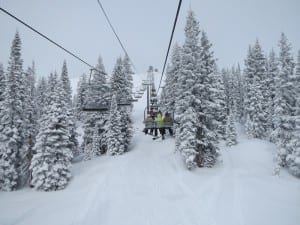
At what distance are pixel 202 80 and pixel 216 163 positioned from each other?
933 centimetres

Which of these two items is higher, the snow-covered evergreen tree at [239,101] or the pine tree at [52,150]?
the snow-covered evergreen tree at [239,101]

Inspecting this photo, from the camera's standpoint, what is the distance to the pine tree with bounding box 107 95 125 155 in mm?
38781

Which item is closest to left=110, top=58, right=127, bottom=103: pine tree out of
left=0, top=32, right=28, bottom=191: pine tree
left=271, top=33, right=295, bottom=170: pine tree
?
left=0, top=32, right=28, bottom=191: pine tree

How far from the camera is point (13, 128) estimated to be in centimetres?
2906

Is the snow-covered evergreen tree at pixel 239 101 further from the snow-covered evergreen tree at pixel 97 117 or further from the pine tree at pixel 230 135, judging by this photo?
the snow-covered evergreen tree at pixel 97 117

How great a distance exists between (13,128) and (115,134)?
14.5 meters

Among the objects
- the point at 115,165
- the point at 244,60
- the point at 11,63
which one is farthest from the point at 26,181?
the point at 244,60

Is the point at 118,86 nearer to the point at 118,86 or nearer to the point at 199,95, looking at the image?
the point at 118,86

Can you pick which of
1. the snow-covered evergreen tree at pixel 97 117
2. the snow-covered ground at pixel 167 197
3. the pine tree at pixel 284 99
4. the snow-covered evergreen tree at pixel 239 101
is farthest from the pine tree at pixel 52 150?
the snow-covered evergreen tree at pixel 239 101

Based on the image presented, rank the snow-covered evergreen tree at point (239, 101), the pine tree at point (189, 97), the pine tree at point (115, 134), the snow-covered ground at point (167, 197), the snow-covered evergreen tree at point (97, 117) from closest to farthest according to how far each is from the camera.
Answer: the snow-covered ground at point (167, 197), the pine tree at point (189, 97), the pine tree at point (115, 134), the snow-covered evergreen tree at point (97, 117), the snow-covered evergreen tree at point (239, 101)

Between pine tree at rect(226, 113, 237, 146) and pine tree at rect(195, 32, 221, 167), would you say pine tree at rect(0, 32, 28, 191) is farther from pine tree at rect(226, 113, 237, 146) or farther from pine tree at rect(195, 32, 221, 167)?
pine tree at rect(226, 113, 237, 146)

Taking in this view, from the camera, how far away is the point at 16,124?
29.3 metres

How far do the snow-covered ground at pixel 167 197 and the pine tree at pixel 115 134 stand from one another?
21.4 feet

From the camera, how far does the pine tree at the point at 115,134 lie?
3878cm
